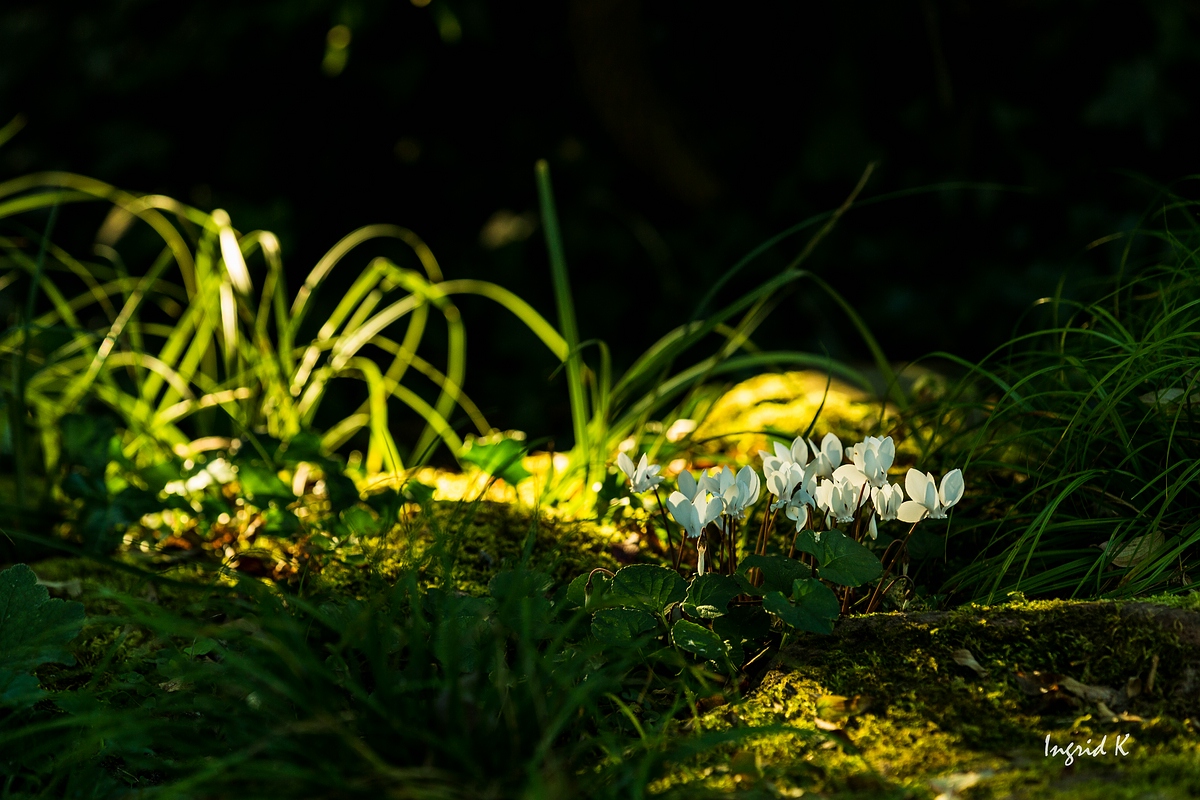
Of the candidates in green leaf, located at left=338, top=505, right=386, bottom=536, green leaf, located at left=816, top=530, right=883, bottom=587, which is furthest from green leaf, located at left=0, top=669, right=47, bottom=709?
green leaf, located at left=816, top=530, right=883, bottom=587

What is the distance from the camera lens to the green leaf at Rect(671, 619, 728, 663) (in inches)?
46.8

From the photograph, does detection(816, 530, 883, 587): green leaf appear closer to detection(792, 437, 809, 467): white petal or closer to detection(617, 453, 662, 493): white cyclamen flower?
detection(792, 437, 809, 467): white petal

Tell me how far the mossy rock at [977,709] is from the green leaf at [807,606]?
100 mm

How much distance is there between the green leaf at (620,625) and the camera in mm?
1188

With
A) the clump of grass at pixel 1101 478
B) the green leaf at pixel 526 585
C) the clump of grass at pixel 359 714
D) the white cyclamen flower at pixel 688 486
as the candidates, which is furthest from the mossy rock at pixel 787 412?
the clump of grass at pixel 359 714

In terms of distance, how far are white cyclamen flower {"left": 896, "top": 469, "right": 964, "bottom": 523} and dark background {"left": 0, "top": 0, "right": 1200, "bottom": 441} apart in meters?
2.25

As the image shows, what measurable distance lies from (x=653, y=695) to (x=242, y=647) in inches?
23.4

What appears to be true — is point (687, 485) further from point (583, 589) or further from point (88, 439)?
point (88, 439)

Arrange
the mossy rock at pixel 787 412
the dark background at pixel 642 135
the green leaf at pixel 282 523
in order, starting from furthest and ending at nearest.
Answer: the dark background at pixel 642 135 → the mossy rock at pixel 787 412 → the green leaf at pixel 282 523

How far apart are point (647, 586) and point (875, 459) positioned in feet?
1.17

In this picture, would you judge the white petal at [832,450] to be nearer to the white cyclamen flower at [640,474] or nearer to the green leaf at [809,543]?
the green leaf at [809,543]

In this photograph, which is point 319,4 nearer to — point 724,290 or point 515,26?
point 515,26

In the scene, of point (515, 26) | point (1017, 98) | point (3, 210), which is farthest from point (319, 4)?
point (1017, 98)

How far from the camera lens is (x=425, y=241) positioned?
4176 millimetres
